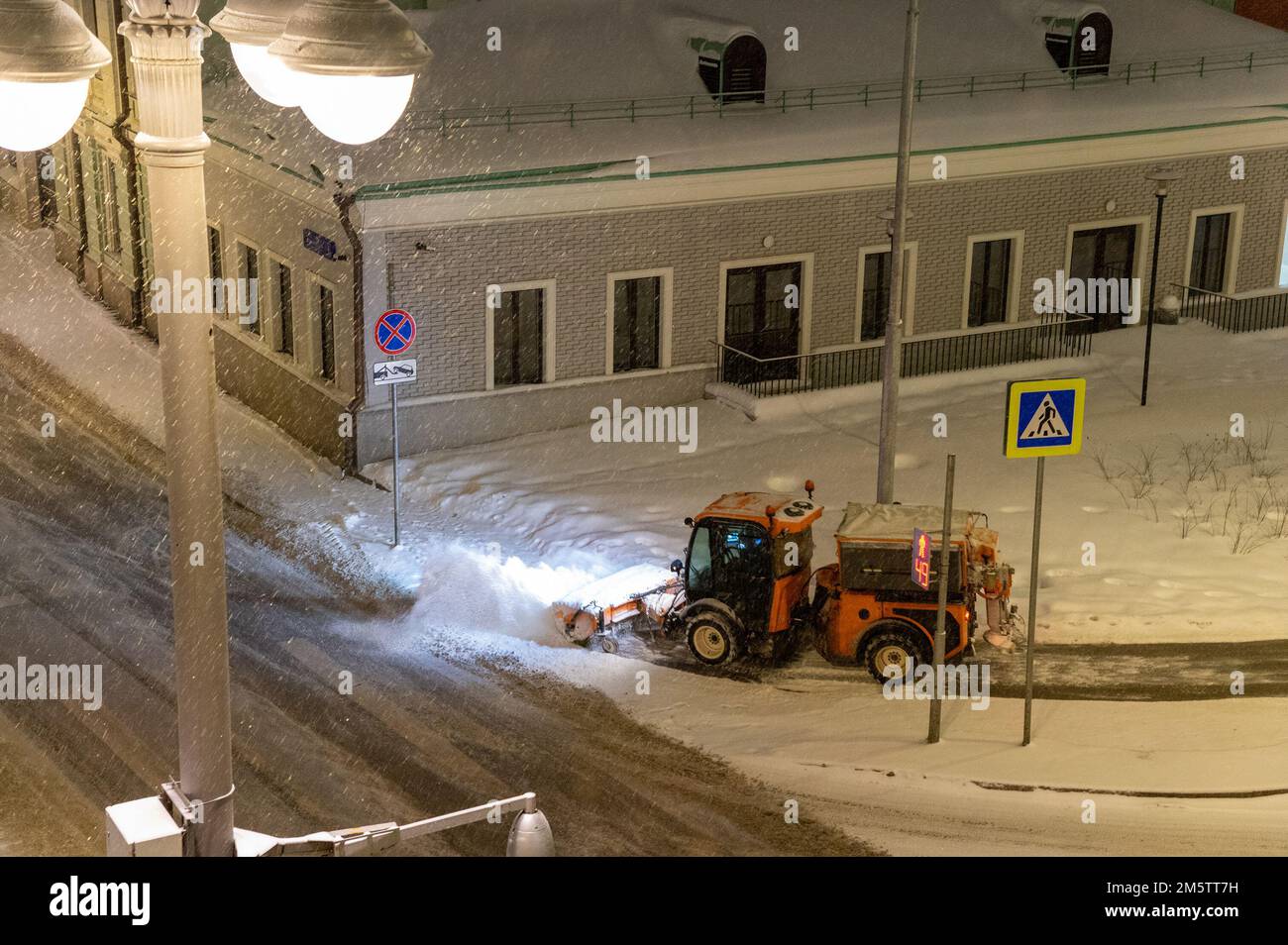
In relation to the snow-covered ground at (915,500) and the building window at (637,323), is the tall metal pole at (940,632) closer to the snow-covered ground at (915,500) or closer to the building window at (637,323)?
the snow-covered ground at (915,500)

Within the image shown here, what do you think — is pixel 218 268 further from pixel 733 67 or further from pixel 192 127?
pixel 192 127

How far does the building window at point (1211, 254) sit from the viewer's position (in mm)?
28547

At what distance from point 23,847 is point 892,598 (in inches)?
323

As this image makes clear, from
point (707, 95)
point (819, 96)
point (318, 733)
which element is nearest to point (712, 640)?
point (318, 733)

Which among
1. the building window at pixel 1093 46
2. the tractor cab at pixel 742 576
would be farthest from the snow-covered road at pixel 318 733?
the building window at pixel 1093 46

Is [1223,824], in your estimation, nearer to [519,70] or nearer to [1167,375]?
[1167,375]

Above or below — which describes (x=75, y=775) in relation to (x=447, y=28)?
below

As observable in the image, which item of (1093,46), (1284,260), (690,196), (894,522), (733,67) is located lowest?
(894,522)

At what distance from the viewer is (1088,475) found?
70.2 ft

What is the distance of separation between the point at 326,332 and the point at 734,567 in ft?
29.2

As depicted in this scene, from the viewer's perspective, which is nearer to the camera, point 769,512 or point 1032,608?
point 1032,608

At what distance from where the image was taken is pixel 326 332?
890 inches

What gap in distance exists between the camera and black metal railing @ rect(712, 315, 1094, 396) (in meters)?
24.3

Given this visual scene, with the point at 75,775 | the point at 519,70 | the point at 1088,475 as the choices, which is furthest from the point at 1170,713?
the point at 519,70
